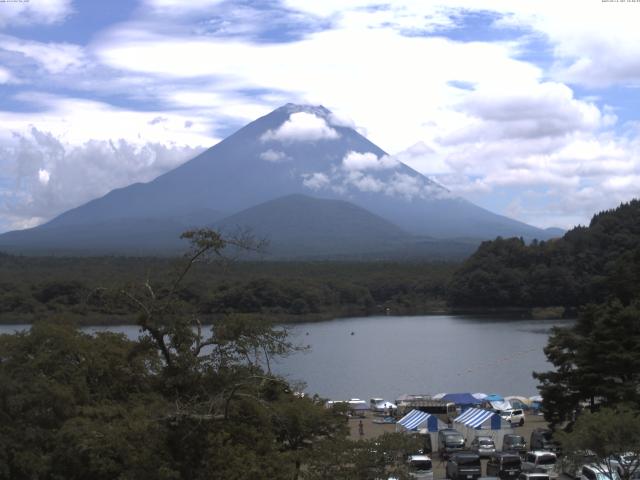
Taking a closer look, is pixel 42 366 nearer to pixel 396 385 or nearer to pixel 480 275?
pixel 396 385

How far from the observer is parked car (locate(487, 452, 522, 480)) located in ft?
40.0

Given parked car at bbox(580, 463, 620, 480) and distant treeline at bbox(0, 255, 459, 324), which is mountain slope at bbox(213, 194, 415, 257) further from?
parked car at bbox(580, 463, 620, 480)

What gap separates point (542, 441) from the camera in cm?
1452

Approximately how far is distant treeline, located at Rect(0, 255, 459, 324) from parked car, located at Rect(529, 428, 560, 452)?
2208 cm

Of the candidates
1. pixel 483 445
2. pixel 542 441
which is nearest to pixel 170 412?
pixel 483 445

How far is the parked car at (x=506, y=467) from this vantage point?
1219 cm

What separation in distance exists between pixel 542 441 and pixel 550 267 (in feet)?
129

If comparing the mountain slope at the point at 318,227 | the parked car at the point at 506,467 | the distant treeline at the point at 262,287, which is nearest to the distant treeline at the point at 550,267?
the distant treeline at the point at 262,287

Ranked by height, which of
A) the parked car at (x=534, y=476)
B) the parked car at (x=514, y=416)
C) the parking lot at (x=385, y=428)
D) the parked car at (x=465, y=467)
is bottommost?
the parking lot at (x=385, y=428)

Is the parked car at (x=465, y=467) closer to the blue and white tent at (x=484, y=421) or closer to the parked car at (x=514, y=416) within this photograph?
the blue and white tent at (x=484, y=421)

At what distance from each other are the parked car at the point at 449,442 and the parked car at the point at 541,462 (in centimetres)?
189

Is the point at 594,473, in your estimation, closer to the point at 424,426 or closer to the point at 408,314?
the point at 424,426

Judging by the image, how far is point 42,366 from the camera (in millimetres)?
8805

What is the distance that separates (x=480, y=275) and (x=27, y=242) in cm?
10373
